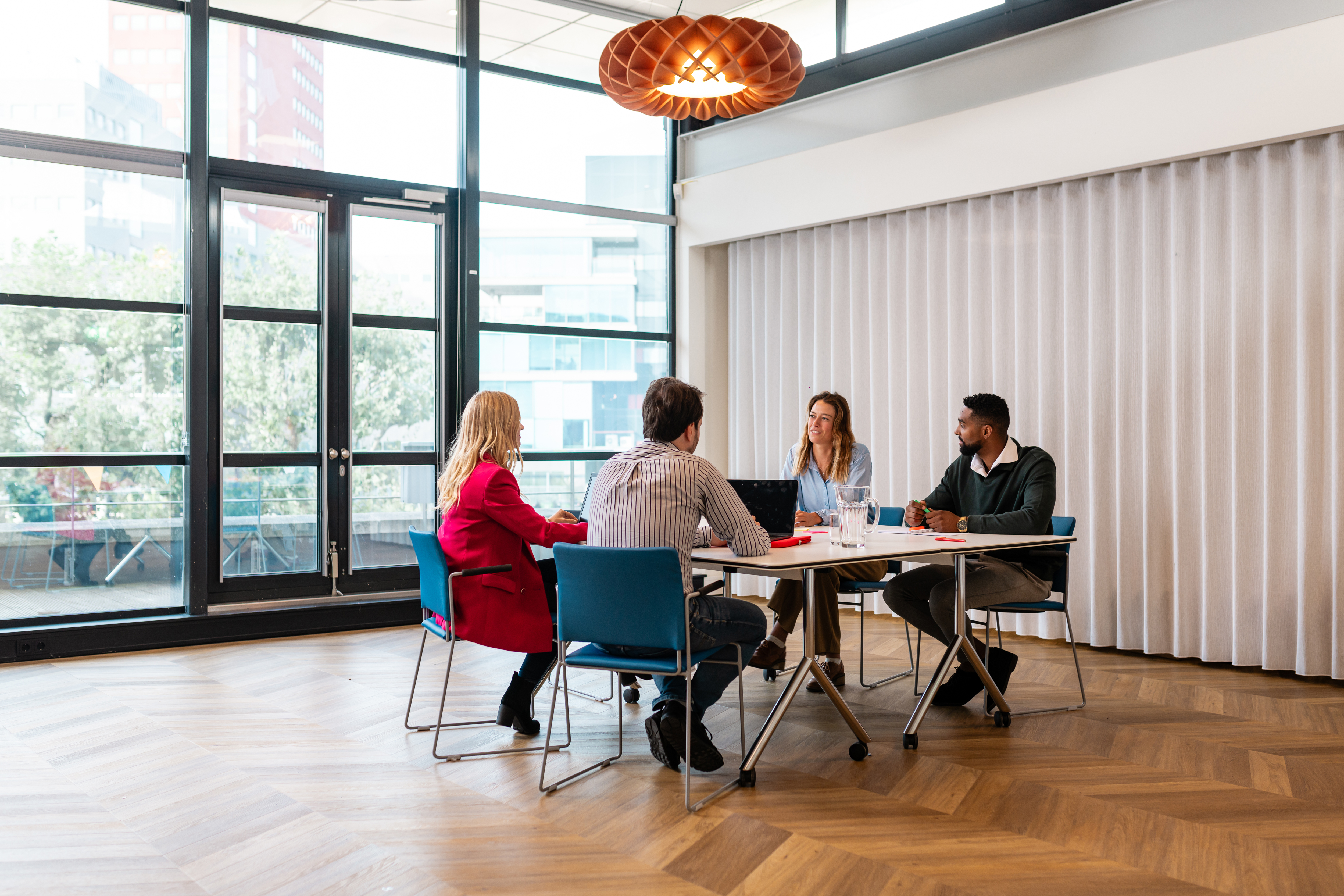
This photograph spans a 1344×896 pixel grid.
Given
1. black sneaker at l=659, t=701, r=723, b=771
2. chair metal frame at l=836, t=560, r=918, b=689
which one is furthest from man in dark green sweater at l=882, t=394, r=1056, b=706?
black sneaker at l=659, t=701, r=723, b=771

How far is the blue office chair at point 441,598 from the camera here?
3553mm

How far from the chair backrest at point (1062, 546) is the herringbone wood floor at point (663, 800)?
53cm

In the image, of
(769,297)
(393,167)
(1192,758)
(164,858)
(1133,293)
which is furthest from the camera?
(769,297)

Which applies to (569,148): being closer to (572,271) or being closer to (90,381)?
(572,271)

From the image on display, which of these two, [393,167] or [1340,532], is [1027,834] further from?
[393,167]

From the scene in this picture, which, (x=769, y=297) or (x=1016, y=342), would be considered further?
(x=769, y=297)

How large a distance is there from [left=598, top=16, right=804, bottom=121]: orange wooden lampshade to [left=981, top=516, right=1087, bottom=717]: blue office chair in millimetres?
2215

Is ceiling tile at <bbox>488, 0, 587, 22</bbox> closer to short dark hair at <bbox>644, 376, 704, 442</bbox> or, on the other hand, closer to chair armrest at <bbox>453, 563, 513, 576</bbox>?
short dark hair at <bbox>644, 376, 704, 442</bbox>

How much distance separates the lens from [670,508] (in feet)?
10.4

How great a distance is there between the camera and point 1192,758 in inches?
139

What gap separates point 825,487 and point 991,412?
83cm

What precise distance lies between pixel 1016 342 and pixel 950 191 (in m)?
1.03

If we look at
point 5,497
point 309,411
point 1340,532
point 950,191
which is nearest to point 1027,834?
point 1340,532

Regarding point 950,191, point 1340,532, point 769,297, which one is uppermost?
point 950,191
